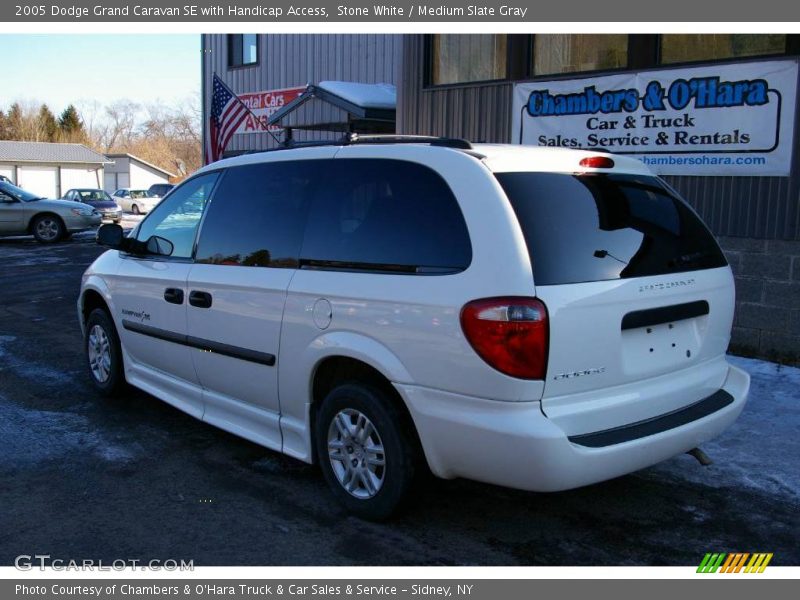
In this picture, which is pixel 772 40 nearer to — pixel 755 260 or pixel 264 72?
pixel 755 260

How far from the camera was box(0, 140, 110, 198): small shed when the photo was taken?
184 ft

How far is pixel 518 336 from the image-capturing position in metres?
3.29

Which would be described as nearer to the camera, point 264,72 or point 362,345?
point 362,345

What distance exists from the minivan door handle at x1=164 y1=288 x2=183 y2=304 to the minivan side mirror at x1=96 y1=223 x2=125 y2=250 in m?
0.87

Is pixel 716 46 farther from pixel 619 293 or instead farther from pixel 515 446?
pixel 515 446

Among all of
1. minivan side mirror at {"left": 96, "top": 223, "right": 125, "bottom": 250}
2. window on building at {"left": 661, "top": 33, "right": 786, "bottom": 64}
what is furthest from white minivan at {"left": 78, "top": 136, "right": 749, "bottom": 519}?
window on building at {"left": 661, "top": 33, "right": 786, "bottom": 64}

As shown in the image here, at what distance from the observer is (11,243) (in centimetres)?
2056

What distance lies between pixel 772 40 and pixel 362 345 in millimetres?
5801

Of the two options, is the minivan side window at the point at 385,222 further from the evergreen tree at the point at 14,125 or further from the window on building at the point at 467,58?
the evergreen tree at the point at 14,125

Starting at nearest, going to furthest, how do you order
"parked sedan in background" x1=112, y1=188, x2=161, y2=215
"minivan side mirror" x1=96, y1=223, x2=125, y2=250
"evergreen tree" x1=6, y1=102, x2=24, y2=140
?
"minivan side mirror" x1=96, y1=223, x2=125, y2=250 → "parked sedan in background" x1=112, y1=188, x2=161, y2=215 → "evergreen tree" x1=6, y1=102, x2=24, y2=140

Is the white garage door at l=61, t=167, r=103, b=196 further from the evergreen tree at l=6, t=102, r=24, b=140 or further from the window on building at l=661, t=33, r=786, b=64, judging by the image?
the window on building at l=661, t=33, r=786, b=64

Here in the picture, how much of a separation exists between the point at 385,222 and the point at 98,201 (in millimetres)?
32194

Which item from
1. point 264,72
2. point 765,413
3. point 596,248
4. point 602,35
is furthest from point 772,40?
point 264,72

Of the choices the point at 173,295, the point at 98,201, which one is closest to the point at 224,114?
the point at 173,295
